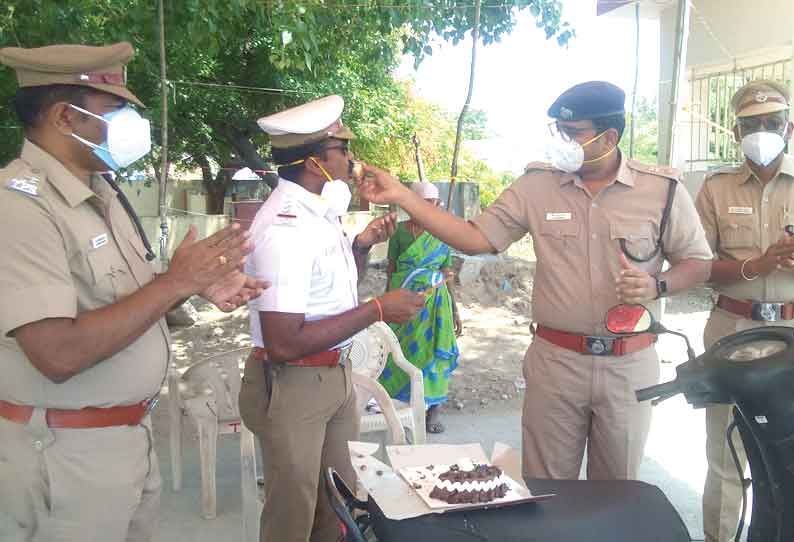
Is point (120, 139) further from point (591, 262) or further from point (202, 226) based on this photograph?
point (202, 226)

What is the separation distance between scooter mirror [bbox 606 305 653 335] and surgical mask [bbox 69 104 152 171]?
4.67ft

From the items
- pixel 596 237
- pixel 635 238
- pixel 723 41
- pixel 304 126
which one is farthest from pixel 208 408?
pixel 723 41

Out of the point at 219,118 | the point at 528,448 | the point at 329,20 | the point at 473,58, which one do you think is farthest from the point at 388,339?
the point at 219,118

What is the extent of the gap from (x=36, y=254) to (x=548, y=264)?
1673 mm

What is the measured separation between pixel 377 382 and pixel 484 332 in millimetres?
4726

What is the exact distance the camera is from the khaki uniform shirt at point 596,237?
8.05 ft

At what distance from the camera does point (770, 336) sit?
1696 millimetres

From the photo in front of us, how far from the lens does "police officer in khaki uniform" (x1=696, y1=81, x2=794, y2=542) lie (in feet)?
9.52

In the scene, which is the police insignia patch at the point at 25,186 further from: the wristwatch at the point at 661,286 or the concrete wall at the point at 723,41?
the concrete wall at the point at 723,41

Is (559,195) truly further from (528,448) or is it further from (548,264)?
(528,448)

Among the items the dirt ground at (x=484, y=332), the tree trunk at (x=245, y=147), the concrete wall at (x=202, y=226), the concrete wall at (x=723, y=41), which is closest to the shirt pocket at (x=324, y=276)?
the dirt ground at (x=484, y=332)

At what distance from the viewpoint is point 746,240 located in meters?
2.99

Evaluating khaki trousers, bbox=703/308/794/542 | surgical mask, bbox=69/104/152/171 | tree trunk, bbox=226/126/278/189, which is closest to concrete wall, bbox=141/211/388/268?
tree trunk, bbox=226/126/278/189

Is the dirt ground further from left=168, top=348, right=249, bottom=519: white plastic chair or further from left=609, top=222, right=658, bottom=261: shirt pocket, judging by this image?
left=609, top=222, right=658, bottom=261: shirt pocket
